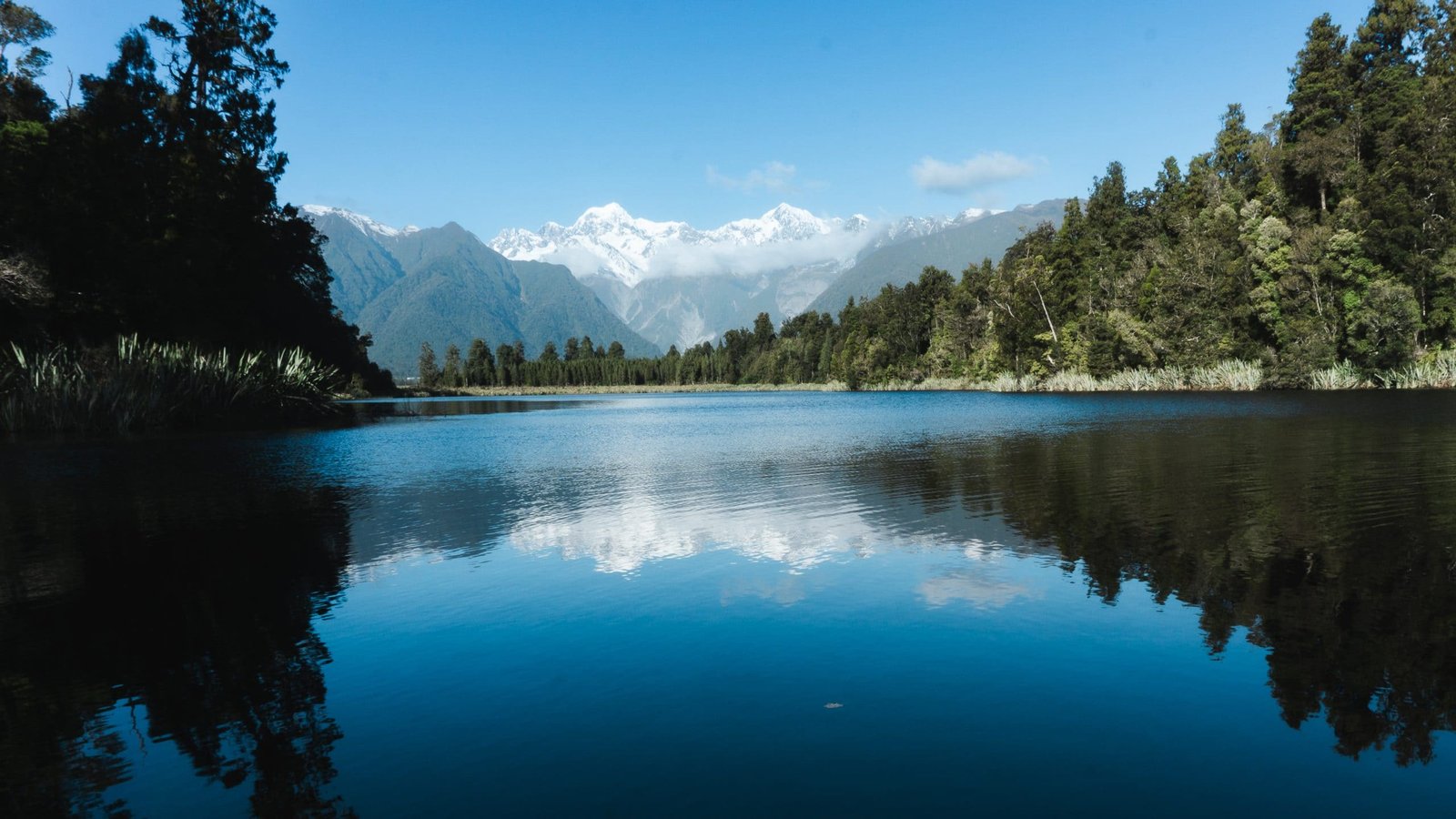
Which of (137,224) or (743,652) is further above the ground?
(137,224)

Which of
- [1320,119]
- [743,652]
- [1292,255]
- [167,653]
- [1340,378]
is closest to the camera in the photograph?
[743,652]

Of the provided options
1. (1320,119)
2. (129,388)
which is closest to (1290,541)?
(129,388)

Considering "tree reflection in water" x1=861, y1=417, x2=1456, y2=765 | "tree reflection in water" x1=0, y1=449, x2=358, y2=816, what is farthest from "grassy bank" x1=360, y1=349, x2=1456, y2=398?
"tree reflection in water" x1=0, y1=449, x2=358, y2=816

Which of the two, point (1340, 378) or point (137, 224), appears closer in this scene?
point (137, 224)

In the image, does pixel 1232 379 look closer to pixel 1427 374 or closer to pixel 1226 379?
pixel 1226 379

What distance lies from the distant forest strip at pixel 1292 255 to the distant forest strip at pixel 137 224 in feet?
244

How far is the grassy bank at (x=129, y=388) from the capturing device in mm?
33562

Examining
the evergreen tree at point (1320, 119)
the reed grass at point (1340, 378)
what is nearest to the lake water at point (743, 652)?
the reed grass at point (1340, 378)

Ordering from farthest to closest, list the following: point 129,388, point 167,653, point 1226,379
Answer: point 1226,379, point 129,388, point 167,653

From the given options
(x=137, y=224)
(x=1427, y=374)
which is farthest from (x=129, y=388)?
(x=1427, y=374)

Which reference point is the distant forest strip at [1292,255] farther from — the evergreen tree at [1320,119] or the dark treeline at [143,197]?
the dark treeline at [143,197]

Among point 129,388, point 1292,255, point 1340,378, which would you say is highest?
point 1292,255

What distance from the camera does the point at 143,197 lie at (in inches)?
1585

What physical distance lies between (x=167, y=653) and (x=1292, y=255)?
263 ft
